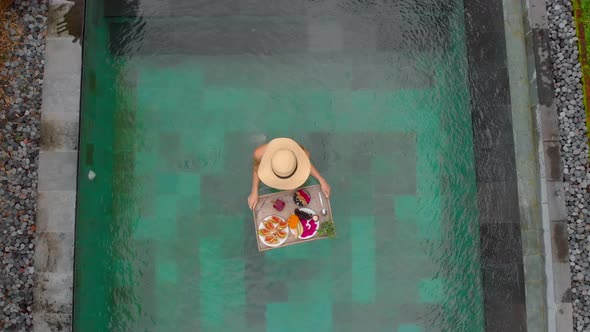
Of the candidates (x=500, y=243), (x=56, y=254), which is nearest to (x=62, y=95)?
(x=56, y=254)

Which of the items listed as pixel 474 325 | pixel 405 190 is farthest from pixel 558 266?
pixel 405 190

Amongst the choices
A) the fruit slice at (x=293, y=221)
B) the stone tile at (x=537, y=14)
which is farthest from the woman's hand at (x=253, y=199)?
the stone tile at (x=537, y=14)

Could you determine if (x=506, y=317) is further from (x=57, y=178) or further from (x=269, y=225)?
(x=57, y=178)

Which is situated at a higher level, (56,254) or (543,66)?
(543,66)

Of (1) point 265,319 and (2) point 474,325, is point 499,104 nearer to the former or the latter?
(2) point 474,325

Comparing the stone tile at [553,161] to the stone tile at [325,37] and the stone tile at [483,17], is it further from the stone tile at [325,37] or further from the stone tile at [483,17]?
the stone tile at [325,37]

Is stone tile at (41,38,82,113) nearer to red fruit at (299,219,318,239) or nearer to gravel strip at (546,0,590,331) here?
red fruit at (299,219,318,239)

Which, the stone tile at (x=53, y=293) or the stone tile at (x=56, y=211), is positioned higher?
the stone tile at (x=56, y=211)

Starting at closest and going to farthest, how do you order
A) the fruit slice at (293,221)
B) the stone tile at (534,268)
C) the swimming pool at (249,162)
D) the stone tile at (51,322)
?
the fruit slice at (293,221), the stone tile at (51,322), the stone tile at (534,268), the swimming pool at (249,162)
